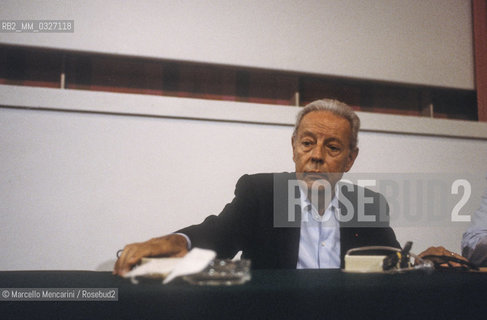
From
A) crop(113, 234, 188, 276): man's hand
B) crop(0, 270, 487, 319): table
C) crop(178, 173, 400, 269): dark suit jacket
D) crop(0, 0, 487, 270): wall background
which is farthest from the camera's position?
crop(0, 0, 487, 270): wall background

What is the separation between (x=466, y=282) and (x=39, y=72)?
6.74ft

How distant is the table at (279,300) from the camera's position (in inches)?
19.0

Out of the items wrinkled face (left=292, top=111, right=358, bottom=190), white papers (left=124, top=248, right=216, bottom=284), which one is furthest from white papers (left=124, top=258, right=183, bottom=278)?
wrinkled face (left=292, top=111, right=358, bottom=190)

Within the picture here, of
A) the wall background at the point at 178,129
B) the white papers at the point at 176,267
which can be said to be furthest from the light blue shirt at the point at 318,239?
the white papers at the point at 176,267

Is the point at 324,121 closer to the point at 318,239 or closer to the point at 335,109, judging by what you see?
the point at 335,109

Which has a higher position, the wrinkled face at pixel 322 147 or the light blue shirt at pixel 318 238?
the wrinkled face at pixel 322 147

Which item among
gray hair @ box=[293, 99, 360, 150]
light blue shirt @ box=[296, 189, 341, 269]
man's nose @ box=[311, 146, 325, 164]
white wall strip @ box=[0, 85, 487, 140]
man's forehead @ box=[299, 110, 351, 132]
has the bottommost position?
light blue shirt @ box=[296, 189, 341, 269]

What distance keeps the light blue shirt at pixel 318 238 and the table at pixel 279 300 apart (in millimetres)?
664

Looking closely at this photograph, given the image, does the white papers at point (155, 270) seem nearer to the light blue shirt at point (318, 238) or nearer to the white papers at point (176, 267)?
the white papers at point (176, 267)

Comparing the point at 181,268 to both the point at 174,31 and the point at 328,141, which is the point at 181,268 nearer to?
the point at 328,141

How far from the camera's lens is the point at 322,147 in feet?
4.60

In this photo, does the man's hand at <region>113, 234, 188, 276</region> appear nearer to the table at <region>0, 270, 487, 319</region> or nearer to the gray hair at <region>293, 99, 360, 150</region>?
the table at <region>0, 270, 487, 319</region>

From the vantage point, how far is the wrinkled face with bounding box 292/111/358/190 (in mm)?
1387

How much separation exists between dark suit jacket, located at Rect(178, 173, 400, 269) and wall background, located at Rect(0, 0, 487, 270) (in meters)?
0.45
